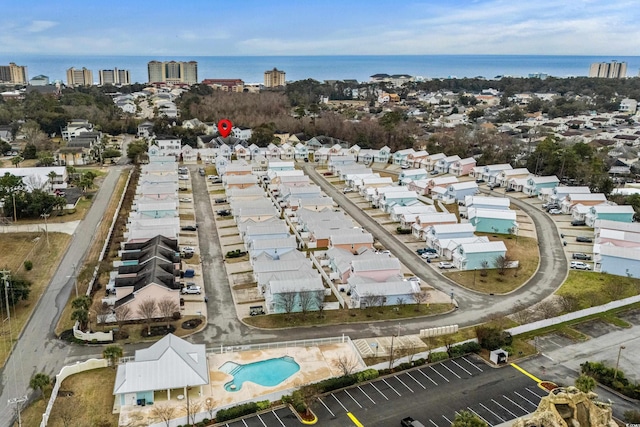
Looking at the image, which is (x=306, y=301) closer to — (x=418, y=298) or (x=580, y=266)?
(x=418, y=298)

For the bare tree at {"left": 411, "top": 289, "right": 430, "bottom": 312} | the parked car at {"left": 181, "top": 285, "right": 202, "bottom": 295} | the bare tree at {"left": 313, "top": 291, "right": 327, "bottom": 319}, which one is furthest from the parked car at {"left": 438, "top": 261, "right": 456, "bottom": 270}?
the parked car at {"left": 181, "top": 285, "right": 202, "bottom": 295}

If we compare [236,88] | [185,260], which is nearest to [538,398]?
[185,260]

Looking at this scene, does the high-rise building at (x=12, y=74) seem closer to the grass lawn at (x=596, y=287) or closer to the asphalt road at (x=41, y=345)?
the asphalt road at (x=41, y=345)

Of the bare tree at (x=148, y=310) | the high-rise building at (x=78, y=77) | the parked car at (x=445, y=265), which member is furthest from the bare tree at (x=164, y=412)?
the high-rise building at (x=78, y=77)

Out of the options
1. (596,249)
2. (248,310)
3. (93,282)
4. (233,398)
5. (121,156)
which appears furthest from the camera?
(121,156)

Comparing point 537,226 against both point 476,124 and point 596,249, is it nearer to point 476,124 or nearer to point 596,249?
point 596,249

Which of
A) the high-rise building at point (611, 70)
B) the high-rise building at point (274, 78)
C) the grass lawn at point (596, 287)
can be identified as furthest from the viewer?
the high-rise building at point (611, 70)

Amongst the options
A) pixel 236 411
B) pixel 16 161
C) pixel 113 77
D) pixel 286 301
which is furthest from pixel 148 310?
pixel 113 77
